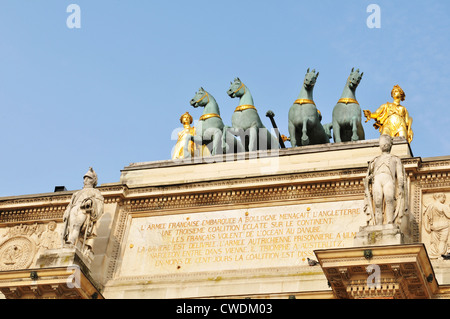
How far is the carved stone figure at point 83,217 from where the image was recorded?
84.6 feet

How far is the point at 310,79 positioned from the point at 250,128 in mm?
2010

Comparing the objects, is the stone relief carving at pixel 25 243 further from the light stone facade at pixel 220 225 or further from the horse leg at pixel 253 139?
the horse leg at pixel 253 139

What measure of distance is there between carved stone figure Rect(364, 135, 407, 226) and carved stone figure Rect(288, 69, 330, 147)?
15.8ft

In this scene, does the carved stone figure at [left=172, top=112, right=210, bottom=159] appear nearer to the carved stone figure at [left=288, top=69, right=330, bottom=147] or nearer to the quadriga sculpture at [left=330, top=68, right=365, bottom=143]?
the carved stone figure at [left=288, top=69, right=330, bottom=147]

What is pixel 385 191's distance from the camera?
76.2 ft

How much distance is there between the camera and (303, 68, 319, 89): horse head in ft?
95.2

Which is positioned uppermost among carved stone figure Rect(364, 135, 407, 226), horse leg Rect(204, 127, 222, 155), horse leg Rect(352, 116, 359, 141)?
horse leg Rect(204, 127, 222, 155)

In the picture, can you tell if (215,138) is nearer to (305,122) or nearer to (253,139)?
(253,139)

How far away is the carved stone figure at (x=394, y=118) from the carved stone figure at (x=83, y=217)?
7.23 m

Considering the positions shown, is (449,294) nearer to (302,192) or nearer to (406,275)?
(406,275)

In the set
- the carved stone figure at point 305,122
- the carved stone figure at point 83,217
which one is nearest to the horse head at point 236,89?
the carved stone figure at point 305,122

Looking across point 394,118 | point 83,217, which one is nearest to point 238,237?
point 83,217

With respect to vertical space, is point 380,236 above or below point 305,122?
below

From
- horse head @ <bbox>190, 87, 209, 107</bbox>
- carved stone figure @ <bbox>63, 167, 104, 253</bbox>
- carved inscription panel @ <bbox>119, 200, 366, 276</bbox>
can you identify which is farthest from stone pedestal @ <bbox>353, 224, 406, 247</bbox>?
horse head @ <bbox>190, 87, 209, 107</bbox>
